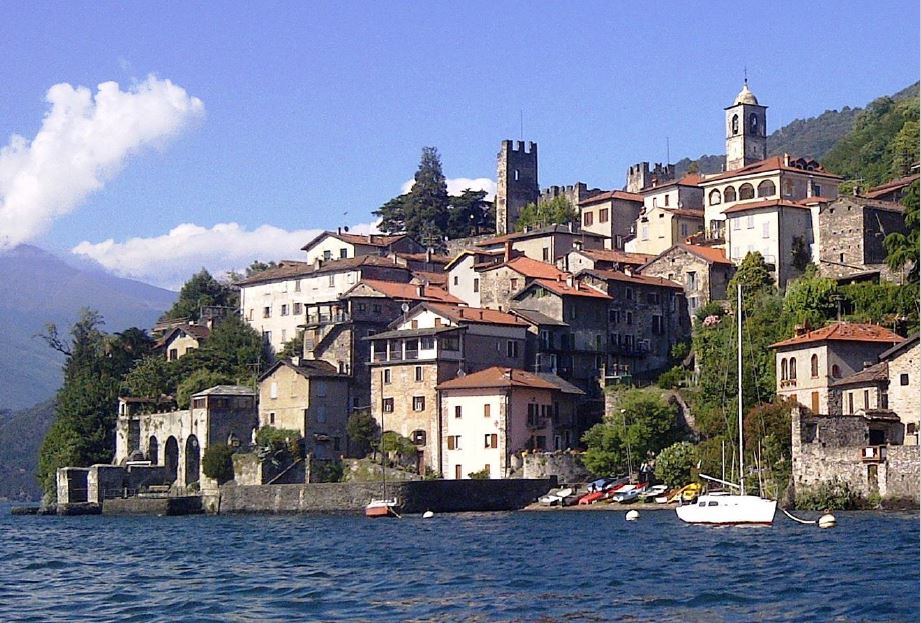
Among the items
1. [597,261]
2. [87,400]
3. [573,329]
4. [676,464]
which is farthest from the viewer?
[87,400]

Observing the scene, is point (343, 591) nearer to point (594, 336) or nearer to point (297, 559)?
point (297, 559)

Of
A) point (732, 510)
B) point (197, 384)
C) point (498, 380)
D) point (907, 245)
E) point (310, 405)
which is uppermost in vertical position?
point (907, 245)

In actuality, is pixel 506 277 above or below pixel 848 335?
above

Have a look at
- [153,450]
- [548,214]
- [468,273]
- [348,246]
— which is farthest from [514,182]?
[153,450]

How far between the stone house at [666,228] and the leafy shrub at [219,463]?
31.2 m

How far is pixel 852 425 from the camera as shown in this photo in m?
62.8

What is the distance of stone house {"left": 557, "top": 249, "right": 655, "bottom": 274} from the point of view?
93062 millimetres

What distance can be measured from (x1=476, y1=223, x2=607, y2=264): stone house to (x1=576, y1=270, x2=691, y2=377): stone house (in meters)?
11.5

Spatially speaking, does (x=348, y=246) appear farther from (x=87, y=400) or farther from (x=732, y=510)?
(x=732, y=510)

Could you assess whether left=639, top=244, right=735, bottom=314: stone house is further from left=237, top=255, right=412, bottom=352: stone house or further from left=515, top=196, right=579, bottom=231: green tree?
left=515, top=196, right=579, bottom=231: green tree

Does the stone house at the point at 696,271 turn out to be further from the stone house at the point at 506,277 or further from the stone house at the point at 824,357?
the stone house at the point at 824,357

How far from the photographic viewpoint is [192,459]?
87.9 meters

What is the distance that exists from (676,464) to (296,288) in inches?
1418

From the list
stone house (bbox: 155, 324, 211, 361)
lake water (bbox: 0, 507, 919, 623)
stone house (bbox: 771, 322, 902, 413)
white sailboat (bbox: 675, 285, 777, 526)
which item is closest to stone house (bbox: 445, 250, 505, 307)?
stone house (bbox: 155, 324, 211, 361)
